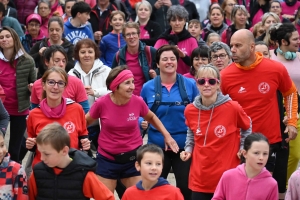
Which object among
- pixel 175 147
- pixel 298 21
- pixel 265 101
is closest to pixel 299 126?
pixel 265 101

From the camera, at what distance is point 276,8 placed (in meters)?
15.3

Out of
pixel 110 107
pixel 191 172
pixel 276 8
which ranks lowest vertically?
pixel 191 172

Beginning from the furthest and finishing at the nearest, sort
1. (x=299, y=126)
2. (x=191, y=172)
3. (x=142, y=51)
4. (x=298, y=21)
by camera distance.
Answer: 1. (x=298, y=21)
2. (x=142, y=51)
3. (x=299, y=126)
4. (x=191, y=172)

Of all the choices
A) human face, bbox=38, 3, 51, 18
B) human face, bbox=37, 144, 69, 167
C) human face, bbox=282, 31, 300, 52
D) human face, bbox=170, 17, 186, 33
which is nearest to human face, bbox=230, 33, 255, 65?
human face, bbox=282, 31, 300, 52

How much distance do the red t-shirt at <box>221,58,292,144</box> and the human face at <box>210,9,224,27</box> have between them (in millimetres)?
6591

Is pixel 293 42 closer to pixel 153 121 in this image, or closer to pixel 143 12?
pixel 153 121

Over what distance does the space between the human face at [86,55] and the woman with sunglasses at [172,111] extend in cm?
129

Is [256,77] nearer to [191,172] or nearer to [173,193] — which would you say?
[191,172]

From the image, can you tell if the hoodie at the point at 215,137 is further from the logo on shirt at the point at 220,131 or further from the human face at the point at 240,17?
the human face at the point at 240,17

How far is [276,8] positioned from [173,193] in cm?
931

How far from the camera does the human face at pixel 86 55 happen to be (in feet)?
31.6

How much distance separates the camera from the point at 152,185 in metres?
6.67

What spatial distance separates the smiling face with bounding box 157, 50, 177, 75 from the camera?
8586 millimetres

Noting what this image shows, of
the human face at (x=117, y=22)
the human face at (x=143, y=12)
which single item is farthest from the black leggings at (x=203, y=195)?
the human face at (x=143, y=12)
